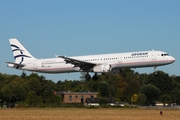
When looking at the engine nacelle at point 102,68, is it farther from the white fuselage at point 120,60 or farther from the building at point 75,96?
the building at point 75,96

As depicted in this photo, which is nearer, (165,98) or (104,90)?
(165,98)

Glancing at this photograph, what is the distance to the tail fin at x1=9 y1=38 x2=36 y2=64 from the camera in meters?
87.9

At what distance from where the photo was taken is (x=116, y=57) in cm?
7512

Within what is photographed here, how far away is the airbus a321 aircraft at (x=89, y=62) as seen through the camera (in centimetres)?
7331

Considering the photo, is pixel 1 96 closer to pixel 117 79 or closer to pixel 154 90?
pixel 154 90

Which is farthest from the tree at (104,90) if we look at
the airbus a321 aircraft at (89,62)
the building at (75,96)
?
the airbus a321 aircraft at (89,62)

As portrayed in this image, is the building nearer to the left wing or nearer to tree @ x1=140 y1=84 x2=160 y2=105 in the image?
tree @ x1=140 y1=84 x2=160 y2=105

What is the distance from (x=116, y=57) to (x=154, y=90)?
73.6 metres

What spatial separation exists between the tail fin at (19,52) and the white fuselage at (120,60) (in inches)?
226

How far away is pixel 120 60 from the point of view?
7450 centimetres

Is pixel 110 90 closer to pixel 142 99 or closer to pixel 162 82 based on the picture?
pixel 162 82

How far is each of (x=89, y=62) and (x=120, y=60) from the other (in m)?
6.14
